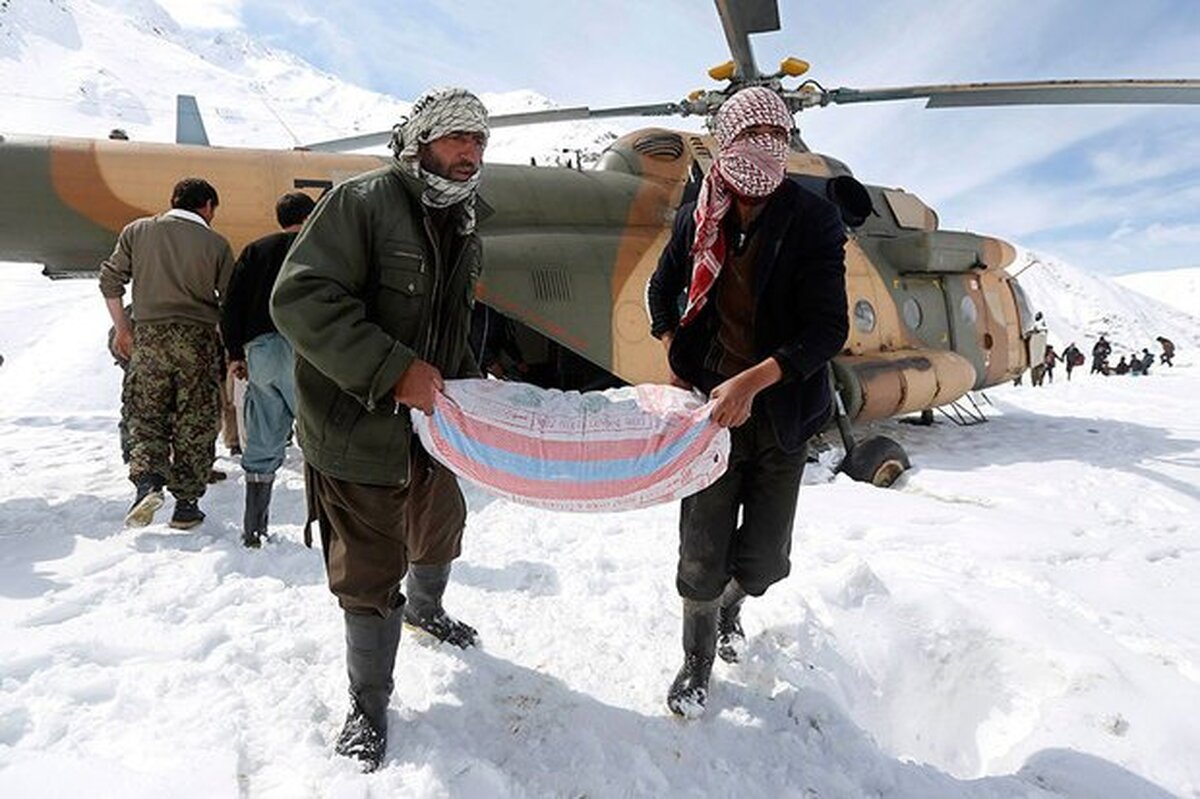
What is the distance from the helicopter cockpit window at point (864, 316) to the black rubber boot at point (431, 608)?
5470 mm

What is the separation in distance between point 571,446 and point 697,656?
90cm

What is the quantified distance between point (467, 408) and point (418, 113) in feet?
2.76

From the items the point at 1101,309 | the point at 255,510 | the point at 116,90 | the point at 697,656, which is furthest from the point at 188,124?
the point at 1101,309

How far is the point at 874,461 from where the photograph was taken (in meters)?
5.53

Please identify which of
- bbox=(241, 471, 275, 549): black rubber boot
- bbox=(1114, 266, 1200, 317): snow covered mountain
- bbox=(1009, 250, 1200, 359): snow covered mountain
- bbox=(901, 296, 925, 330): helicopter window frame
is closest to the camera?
bbox=(241, 471, 275, 549): black rubber boot

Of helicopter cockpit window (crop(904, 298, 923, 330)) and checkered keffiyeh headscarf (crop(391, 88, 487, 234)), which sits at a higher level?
checkered keffiyeh headscarf (crop(391, 88, 487, 234))

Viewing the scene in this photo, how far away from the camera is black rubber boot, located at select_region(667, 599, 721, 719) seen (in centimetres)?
237

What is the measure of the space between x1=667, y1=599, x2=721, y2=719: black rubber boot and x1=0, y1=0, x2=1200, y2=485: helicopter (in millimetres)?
2910

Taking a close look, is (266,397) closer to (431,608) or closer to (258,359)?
(258,359)

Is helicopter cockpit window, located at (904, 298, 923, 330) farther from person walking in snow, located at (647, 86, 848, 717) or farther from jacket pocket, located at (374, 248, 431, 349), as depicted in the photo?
jacket pocket, located at (374, 248, 431, 349)

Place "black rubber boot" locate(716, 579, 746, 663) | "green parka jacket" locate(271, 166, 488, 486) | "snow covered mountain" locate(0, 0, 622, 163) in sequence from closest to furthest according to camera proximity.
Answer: "green parka jacket" locate(271, 166, 488, 486)
"black rubber boot" locate(716, 579, 746, 663)
"snow covered mountain" locate(0, 0, 622, 163)

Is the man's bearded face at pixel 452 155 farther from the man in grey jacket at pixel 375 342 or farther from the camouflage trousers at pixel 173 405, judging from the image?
the camouflage trousers at pixel 173 405

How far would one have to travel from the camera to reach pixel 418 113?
200cm

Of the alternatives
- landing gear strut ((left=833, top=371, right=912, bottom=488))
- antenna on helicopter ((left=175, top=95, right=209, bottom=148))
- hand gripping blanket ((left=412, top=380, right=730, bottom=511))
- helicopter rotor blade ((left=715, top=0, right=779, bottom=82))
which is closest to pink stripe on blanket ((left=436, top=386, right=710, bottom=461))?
hand gripping blanket ((left=412, top=380, right=730, bottom=511))
